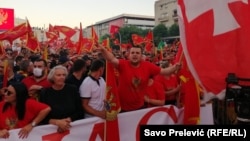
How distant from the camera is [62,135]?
3.79m

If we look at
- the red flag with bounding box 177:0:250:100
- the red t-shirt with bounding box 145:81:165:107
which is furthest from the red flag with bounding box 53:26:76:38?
the red flag with bounding box 177:0:250:100

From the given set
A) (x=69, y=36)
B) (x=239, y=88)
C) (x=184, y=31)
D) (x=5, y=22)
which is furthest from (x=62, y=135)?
(x=5, y=22)

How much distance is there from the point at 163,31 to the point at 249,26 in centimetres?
6451

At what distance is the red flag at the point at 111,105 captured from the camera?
12.8 feet

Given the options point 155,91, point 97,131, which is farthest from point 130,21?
point 97,131

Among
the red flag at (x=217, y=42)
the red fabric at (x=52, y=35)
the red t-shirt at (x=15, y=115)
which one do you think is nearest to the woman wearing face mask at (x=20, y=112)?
the red t-shirt at (x=15, y=115)

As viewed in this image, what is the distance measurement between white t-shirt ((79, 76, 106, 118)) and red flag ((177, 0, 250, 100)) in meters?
1.90

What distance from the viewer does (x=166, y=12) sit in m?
86.6

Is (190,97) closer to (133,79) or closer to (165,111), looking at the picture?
(165,111)

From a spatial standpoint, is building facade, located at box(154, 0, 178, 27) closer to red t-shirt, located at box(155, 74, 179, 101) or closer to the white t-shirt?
red t-shirt, located at box(155, 74, 179, 101)

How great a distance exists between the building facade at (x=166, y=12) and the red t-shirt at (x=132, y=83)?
257 ft

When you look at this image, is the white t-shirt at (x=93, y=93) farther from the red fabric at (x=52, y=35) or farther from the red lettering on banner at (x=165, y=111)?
the red fabric at (x=52, y=35)

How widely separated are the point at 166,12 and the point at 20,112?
85193 millimetres

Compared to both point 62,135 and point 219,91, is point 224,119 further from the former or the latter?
Answer: point 62,135
